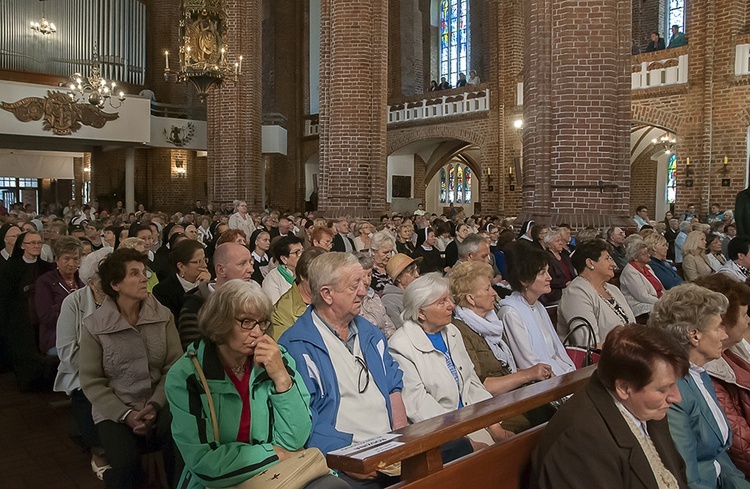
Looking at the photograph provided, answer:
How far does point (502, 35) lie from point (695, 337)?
1766 centimetres

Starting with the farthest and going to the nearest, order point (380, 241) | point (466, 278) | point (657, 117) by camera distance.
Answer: point (657, 117) < point (380, 241) < point (466, 278)

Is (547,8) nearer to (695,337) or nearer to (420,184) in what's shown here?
(695,337)

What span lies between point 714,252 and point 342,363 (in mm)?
7201

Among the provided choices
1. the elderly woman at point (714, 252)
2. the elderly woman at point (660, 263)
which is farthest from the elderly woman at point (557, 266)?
the elderly woman at point (714, 252)

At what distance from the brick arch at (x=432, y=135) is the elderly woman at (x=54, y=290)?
16272 millimetres

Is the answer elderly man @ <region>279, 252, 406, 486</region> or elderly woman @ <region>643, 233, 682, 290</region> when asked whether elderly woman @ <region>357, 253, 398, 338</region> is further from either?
elderly woman @ <region>643, 233, 682, 290</region>

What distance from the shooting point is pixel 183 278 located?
4.63 m

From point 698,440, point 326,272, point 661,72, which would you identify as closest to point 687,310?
point 698,440

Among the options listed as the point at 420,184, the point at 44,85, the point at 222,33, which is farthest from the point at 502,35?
the point at 44,85

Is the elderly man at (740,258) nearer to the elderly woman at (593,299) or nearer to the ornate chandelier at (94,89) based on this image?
the elderly woman at (593,299)

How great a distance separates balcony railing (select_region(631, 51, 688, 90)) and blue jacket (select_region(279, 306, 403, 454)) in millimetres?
14789

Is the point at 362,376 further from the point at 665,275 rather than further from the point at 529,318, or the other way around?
the point at 665,275

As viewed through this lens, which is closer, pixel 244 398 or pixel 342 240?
pixel 244 398

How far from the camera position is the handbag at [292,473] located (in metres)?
2.48
